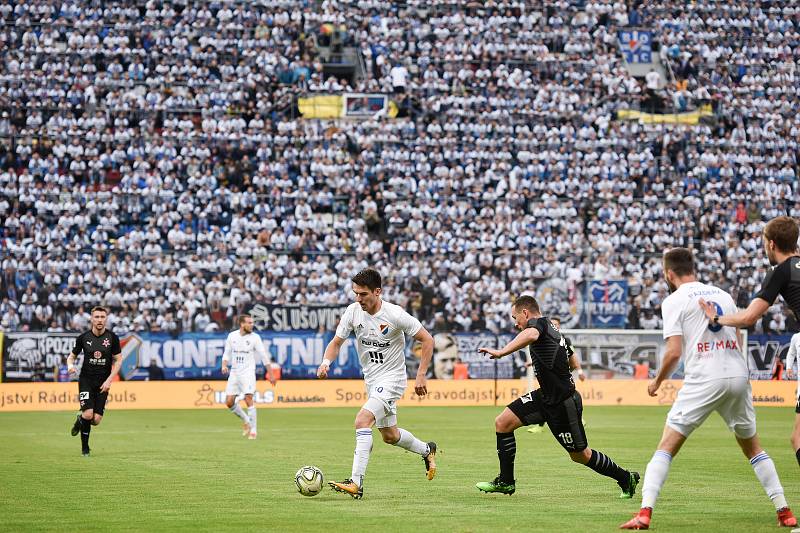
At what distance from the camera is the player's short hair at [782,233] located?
10.2m

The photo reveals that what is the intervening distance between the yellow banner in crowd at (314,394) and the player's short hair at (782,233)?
27.3 meters

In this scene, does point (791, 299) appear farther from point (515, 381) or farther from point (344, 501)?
point (515, 381)

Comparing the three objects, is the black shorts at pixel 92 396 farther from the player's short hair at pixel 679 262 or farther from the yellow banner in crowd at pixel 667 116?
the yellow banner in crowd at pixel 667 116

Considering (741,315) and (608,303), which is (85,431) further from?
(608,303)

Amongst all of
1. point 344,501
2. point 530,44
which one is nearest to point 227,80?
point 530,44

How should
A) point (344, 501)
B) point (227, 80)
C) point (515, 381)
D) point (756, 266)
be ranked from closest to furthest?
1. point (344, 501)
2. point (515, 381)
3. point (756, 266)
4. point (227, 80)

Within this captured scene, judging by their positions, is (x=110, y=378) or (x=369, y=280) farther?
(x=110, y=378)

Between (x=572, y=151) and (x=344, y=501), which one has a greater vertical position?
(x=572, y=151)

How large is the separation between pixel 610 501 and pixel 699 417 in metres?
3.06

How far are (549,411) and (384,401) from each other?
185 centimetres

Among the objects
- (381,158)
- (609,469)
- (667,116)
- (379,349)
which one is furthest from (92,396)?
(667,116)

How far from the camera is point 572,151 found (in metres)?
48.9

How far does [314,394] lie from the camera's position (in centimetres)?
3834

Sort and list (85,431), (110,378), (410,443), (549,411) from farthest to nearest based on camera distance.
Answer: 1. (110,378)
2. (85,431)
3. (410,443)
4. (549,411)
